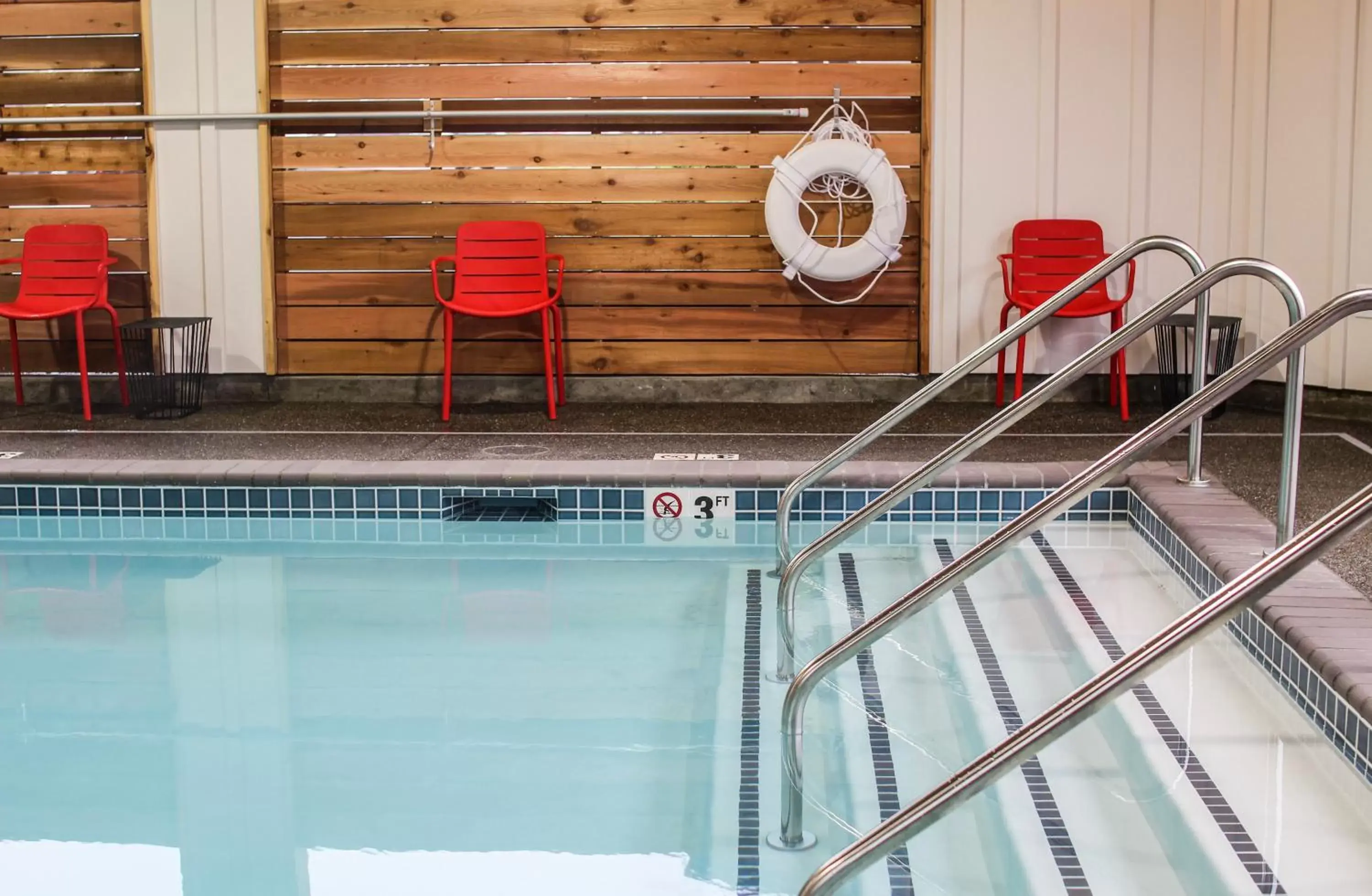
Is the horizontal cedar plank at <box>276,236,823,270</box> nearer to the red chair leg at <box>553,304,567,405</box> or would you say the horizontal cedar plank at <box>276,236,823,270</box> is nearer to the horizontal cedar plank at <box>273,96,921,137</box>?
the red chair leg at <box>553,304,567,405</box>

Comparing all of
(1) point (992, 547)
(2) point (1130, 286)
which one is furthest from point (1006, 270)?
(1) point (992, 547)

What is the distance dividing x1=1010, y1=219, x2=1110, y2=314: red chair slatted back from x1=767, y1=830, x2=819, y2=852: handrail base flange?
3.63 meters

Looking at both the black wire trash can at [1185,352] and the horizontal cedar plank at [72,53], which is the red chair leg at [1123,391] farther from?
the horizontal cedar plank at [72,53]

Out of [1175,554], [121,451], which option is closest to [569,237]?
[121,451]

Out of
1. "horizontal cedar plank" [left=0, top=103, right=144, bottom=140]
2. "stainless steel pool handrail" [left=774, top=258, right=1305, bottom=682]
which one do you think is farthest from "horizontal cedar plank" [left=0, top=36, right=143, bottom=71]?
"stainless steel pool handrail" [left=774, top=258, right=1305, bottom=682]

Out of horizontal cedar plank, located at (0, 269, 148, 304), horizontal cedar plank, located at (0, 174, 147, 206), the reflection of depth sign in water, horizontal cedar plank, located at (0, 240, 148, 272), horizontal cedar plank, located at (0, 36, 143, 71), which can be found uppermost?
horizontal cedar plank, located at (0, 36, 143, 71)

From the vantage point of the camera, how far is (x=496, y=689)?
123 inches

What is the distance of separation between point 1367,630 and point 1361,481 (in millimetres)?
1618

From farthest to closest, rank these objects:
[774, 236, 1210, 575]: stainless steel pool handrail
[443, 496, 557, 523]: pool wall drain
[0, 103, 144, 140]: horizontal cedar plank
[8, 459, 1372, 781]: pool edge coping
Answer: [0, 103, 144, 140]: horizontal cedar plank
[443, 496, 557, 523]: pool wall drain
[8, 459, 1372, 781]: pool edge coping
[774, 236, 1210, 575]: stainless steel pool handrail

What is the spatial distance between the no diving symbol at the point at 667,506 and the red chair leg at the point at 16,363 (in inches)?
107

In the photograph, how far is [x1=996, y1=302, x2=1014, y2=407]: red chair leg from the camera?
537cm

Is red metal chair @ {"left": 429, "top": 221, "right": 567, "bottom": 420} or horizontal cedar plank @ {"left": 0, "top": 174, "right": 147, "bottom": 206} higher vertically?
horizontal cedar plank @ {"left": 0, "top": 174, "right": 147, "bottom": 206}

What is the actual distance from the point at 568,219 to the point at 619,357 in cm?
57

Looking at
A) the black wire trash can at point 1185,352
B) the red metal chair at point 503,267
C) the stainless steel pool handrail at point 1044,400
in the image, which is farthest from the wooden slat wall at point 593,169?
the stainless steel pool handrail at point 1044,400
